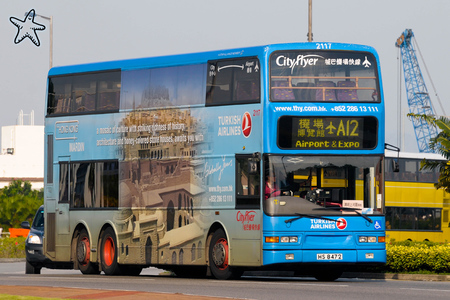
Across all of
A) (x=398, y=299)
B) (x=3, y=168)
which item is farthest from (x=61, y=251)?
(x=3, y=168)

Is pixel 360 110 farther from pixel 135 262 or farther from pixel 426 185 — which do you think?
pixel 426 185

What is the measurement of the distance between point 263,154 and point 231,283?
260 centimetres

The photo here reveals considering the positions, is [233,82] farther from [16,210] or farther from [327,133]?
[16,210]

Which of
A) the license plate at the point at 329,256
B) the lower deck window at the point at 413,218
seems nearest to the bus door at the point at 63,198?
the license plate at the point at 329,256

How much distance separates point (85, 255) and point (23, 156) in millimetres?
A: 138848

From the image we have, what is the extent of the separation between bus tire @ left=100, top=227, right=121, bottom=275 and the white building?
136m

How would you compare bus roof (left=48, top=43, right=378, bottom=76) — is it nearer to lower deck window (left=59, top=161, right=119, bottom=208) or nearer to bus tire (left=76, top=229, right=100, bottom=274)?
lower deck window (left=59, top=161, right=119, bottom=208)

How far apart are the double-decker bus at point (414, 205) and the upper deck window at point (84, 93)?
87.1 feet

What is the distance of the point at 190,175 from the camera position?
67.1 ft

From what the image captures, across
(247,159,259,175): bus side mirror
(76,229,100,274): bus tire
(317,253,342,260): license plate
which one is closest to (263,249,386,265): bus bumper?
(317,253,342,260): license plate

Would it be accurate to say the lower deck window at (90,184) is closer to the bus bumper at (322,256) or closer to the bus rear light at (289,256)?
the bus bumper at (322,256)

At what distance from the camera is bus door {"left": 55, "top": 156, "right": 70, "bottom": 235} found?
23812mm

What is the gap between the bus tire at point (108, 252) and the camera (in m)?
22.6

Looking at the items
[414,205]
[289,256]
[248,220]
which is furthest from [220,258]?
[414,205]
